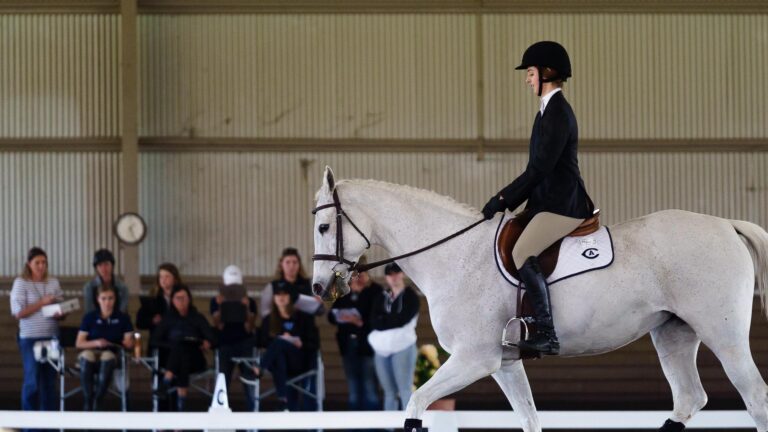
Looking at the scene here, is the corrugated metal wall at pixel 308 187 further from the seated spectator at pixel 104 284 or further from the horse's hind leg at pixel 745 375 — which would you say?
the horse's hind leg at pixel 745 375

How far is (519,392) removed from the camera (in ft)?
18.9

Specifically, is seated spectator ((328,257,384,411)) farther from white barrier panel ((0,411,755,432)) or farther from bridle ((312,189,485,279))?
bridle ((312,189,485,279))

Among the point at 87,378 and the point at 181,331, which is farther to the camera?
the point at 87,378

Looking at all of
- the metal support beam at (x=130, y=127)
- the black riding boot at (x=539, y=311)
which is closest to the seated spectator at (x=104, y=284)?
the metal support beam at (x=130, y=127)

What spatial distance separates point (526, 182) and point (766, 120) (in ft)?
35.1

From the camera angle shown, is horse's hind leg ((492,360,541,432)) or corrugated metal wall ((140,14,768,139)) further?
corrugated metal wall ((140,14,768,139))

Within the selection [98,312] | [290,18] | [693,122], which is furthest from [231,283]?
[693,122]

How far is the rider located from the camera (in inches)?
212

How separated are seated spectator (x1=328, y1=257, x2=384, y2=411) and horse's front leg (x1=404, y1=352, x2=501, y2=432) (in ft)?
16.2

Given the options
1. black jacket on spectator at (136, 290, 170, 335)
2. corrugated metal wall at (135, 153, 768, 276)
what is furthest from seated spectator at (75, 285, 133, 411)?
corrugated metal wall at (135, 153, 768, 276)

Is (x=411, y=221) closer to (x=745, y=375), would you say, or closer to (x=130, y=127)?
(x=745, y=375)

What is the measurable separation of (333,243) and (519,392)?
1.26 metres

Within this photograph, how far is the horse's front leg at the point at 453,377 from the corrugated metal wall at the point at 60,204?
10418mm

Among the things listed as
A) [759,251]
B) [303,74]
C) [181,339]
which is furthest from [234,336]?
[759,251]
